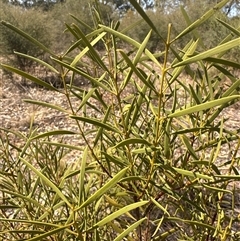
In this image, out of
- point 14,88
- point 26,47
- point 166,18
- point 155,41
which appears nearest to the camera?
point 14,88

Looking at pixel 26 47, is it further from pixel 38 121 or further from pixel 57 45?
pixel 38 121

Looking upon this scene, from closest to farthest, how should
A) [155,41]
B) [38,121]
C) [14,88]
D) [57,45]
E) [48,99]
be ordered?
[38,121] → [48,99] → [14,88] → [57,45] → [155,41]

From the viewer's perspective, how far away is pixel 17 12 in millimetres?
7410

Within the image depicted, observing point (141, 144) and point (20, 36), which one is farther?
point (20, 36)

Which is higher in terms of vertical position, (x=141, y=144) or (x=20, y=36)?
(x=20, y=36)

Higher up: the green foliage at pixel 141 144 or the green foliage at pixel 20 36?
the green foliage at pixel 20 36

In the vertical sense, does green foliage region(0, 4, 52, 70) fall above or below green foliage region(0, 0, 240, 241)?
above

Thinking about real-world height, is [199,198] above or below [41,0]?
below

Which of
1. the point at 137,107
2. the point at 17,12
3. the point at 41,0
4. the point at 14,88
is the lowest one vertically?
the point at 137,107

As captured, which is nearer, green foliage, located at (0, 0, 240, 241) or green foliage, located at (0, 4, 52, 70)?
green foliage, located at (0, 0, 240, 241)

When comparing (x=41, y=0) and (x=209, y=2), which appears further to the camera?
(x=41, y=0)

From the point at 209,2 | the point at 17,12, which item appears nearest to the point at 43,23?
the point at 17,12

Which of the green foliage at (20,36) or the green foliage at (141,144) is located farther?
the green foliage at (20,36)

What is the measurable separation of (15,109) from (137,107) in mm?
4531
